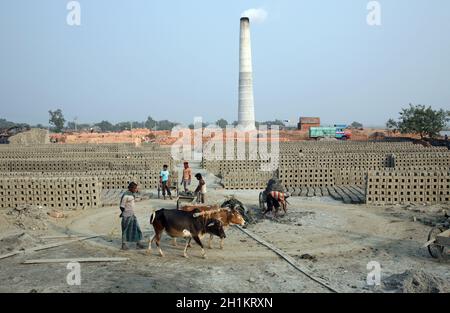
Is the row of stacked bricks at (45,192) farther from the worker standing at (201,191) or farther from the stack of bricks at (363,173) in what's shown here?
the stack of bricks at (363,173)

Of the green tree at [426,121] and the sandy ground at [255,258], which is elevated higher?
the green tree at [426,121]

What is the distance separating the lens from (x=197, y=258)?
755 centimetres

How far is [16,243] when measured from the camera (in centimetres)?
804

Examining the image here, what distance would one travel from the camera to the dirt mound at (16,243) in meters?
7.86

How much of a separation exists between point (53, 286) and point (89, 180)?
6.32 metres

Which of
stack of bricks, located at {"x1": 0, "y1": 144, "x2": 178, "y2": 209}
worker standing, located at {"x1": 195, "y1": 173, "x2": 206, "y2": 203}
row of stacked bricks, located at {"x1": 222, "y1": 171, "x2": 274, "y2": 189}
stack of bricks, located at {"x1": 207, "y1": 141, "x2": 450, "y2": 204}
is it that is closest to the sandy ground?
stack of bricks, located at {"x1": 0, "y1": 144, "x2": 178, "y2": 209}

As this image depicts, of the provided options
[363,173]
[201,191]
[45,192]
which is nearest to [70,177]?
[45,192]

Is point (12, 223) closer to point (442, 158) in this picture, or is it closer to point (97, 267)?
point (97, 267)

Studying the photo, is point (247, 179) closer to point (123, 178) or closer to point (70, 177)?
point (123, 178)

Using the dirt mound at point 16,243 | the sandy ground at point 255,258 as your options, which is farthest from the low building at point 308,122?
the dirt mound at point 16,243

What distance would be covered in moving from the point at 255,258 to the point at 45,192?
7.44 m

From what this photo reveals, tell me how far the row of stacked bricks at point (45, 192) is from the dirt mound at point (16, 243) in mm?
3672
